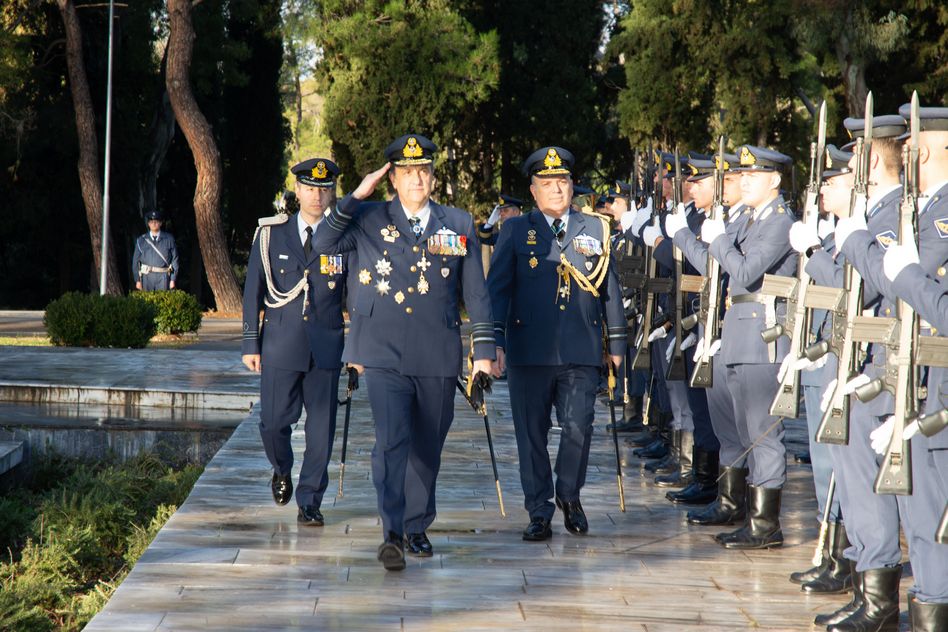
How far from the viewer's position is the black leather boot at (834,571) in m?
6.17

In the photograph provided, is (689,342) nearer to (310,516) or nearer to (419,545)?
(419,545)

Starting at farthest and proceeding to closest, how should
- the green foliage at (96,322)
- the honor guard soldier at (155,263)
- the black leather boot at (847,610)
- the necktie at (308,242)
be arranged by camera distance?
1. the honor guard soldier at (155,263)
2. the green foliage at (96,322)
3. the necktie at (308,242)
4. the black leather boot at (847,610)

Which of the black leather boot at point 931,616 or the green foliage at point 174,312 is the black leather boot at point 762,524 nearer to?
the black leather boot at point 931,616

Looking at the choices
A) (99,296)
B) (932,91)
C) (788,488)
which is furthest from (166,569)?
(932,91)

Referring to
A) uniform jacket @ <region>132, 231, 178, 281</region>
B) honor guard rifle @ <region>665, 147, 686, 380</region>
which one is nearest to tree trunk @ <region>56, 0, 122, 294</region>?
uniform jacket @ <region>132, 231, 178, 281</region>

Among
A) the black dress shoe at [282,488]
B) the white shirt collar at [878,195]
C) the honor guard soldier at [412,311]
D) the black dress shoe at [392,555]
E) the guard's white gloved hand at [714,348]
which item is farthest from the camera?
the black dress shoe at [282,488]

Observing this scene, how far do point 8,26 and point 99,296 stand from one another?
1380 centimetres

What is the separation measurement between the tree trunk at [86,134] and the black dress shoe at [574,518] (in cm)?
2337

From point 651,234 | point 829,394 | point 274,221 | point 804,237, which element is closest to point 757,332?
point 804,237

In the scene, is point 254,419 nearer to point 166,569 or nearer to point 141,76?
point 166,569

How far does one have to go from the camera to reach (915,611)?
4.84 meters

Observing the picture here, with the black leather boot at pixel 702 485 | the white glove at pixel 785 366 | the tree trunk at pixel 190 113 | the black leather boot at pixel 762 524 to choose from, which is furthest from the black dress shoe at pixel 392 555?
the tree trunk at pixel 190 113

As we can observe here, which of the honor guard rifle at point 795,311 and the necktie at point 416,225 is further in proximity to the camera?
the necktie at point 416,225

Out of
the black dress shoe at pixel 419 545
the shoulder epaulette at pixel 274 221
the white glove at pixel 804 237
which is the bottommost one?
the black dress shoe at pixel 419 545
